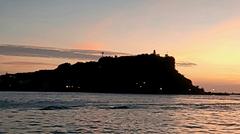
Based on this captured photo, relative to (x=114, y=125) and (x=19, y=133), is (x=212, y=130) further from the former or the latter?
A: (x=19, y=133)

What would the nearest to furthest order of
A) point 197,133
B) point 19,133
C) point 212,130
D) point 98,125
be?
point 19,133 → point 197,133 → point 212,130 → point 98,125

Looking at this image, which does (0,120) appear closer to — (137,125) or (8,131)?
(8,131)

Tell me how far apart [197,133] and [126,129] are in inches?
234

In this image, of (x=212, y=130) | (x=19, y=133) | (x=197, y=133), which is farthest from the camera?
(x=212, y=130)

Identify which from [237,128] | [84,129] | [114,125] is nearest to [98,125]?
[114,125]

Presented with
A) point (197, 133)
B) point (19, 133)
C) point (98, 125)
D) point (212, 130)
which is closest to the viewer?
point (19, 133)

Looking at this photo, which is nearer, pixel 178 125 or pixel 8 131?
pixel 8 131

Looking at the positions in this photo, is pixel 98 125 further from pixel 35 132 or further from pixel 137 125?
pixel 35 132

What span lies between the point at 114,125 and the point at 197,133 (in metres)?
8.82

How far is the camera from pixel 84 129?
38.2m

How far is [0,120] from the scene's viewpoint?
44125 millimetres

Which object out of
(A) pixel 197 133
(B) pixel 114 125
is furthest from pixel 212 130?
(B) pixel 114 125

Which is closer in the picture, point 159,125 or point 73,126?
point 73,126

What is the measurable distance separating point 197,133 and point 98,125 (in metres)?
9.85
